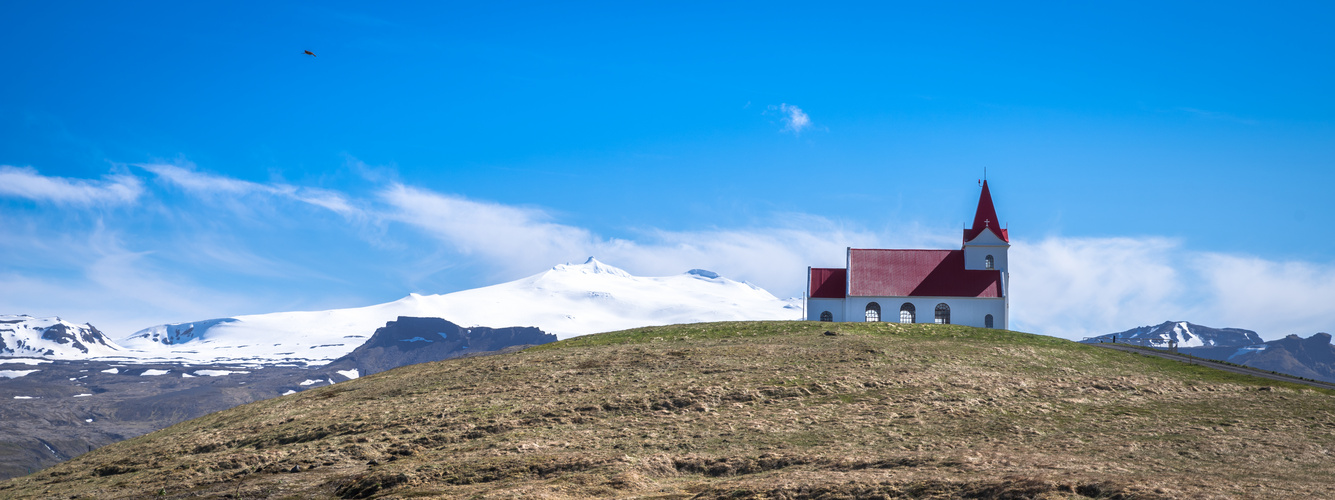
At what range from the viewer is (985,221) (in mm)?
81062

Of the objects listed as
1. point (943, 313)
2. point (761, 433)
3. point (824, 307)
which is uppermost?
point (824, 307)

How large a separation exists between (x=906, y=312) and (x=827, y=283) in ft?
23.4

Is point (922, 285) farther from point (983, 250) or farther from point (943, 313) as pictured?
point (983, 250)

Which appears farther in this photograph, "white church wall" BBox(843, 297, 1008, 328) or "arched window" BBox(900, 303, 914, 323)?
"arched window" BBox(900, 303, 914, 323)

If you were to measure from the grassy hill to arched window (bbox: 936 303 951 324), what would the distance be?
20.9m

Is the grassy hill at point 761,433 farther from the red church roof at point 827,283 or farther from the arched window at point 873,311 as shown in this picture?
the red church roof at point 827,283

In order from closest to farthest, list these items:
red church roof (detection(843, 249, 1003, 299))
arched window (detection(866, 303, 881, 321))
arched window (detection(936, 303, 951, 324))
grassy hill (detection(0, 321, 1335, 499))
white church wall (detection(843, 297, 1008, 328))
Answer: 1. grassy hill (detection(0, 321, 1335, 499))
2. white church wall (detection(843, 297, 1008, 328))
3. arched window (detection(936, 303, 951, 324))
4. red church roof (detection(843, 249, 1003, 299))
5. arched window (detection(866, 303, 881, 321))

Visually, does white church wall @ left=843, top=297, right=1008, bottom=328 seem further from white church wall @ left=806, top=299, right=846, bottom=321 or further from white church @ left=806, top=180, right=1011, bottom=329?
white church wall @ left=806, top=299, right=846, bottom=321

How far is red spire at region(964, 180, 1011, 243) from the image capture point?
80500 millimetres

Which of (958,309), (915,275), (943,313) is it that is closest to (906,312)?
(943,313)

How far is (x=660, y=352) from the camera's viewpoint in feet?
171

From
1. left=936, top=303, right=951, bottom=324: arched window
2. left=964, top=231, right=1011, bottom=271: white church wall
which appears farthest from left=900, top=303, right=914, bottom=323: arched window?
left=964, top=231, right=1011, bottom=271: white church wall

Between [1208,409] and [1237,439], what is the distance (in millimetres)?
6596

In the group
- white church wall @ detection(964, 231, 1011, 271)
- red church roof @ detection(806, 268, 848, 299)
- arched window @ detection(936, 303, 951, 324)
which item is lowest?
arched window @ detection(936, 303, 951, 324)
